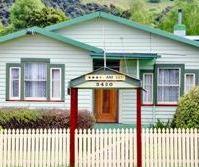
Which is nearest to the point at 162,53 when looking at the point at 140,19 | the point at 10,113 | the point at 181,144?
the point at 10,113

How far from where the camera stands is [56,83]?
2608 centimetres

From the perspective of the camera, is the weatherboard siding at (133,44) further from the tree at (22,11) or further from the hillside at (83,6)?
the hillside at (83,6)

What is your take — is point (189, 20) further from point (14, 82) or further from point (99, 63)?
point (14, 82)

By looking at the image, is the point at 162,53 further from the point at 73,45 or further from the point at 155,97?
the point at 73,45

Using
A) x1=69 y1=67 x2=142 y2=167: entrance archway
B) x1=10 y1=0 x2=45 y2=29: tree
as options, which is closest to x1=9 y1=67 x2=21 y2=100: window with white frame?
x1=69 y1=67 x2=142 y2=167: entrance archway

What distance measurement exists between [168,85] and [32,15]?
1549 inches

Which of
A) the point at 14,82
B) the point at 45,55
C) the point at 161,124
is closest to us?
the point at 161,124

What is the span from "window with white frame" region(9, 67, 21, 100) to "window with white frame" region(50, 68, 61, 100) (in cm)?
137

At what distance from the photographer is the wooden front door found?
90.5 feet

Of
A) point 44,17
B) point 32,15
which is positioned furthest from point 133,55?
point 32,15

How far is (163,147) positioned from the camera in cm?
1766

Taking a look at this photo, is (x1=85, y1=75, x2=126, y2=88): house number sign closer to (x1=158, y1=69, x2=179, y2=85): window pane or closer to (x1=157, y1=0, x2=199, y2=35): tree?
(x1=158, y1=69, x2=179, y2=85): window pane

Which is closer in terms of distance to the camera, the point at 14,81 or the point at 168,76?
the point at 14,81

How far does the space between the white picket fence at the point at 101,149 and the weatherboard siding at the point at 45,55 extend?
26.7ft
